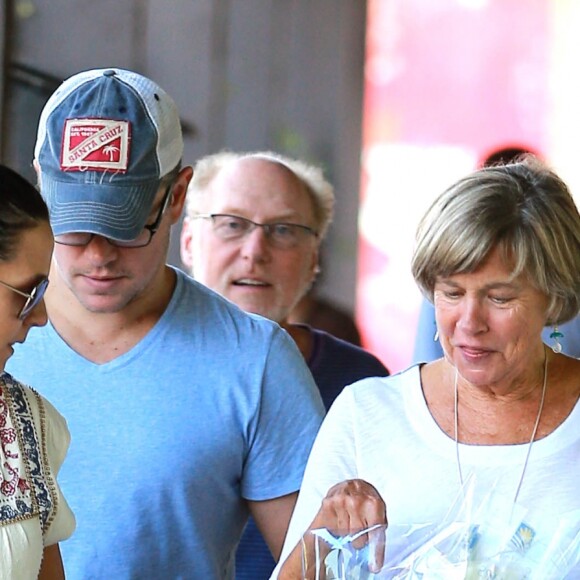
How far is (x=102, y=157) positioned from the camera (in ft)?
7.38

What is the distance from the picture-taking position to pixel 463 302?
7.16 feet

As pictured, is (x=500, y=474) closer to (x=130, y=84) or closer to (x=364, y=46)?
(x=130, y=84)

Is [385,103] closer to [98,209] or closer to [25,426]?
[98,209]

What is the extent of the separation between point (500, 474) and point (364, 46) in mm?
3468

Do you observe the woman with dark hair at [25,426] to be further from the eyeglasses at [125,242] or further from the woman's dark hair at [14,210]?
the eyeglasses at [125,242]

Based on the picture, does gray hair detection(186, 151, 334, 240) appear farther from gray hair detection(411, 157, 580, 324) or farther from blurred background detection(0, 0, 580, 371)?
blurred background detection(0, 0, 580, 371)

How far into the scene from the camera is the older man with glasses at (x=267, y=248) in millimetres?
3186

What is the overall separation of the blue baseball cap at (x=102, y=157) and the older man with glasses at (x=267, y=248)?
89 centimetres

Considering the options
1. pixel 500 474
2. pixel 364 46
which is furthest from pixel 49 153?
pixel 364 46

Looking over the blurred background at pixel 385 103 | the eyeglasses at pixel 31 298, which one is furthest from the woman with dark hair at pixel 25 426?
the blurred background at pixel 385 103

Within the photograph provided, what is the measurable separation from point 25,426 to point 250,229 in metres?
1.38

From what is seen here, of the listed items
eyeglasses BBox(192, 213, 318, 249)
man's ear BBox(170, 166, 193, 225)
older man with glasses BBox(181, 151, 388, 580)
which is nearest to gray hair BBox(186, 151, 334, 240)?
older man with glasses BBox(181, 151, 388, 580)

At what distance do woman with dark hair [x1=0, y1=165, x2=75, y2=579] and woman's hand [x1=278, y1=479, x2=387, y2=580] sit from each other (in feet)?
1.27

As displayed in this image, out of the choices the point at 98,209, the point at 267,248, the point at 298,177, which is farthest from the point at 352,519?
the point at 298,177
